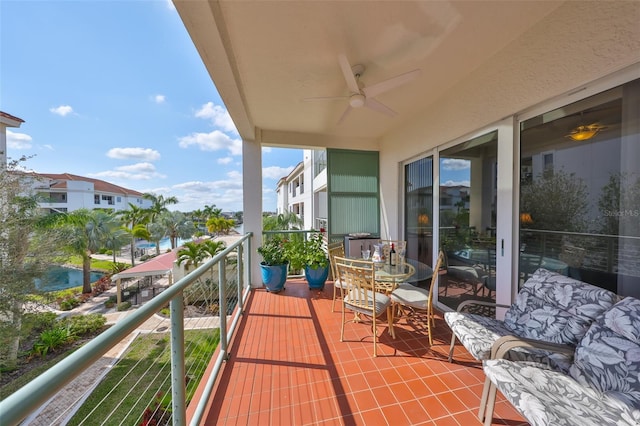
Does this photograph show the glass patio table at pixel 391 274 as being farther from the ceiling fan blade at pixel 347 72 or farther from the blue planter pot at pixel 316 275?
the ceiling fan blade at pixel 347 72

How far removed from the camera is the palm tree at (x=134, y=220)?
19.7m

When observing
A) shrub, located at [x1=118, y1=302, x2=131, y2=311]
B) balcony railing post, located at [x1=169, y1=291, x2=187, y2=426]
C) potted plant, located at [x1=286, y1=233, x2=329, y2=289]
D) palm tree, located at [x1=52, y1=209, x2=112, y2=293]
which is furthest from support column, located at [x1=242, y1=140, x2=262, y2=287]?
palm tree, located at [x1=52, y1=209, x2=112, y2=293]

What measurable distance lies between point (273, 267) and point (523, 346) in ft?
10.5

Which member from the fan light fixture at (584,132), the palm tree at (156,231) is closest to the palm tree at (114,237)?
the palm tree at (156,231)

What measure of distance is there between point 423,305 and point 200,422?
2.15 meters

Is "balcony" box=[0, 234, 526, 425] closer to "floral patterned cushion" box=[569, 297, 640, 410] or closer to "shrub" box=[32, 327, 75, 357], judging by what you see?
"floral patterned cushion" box=[569, 297, 640, 410]

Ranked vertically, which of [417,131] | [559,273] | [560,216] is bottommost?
[559,273]

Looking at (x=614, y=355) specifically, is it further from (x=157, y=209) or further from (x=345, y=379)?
(x=157, y=209)

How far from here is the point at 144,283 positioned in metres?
13.9

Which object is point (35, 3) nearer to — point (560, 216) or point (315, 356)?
point (315, 356)

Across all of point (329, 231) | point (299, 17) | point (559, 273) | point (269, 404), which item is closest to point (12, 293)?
point (329, 231)

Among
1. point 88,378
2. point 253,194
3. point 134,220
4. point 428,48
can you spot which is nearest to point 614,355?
point 428,48

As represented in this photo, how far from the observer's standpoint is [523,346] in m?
1.51

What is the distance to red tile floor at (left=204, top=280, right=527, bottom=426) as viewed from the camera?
64.1 inches
